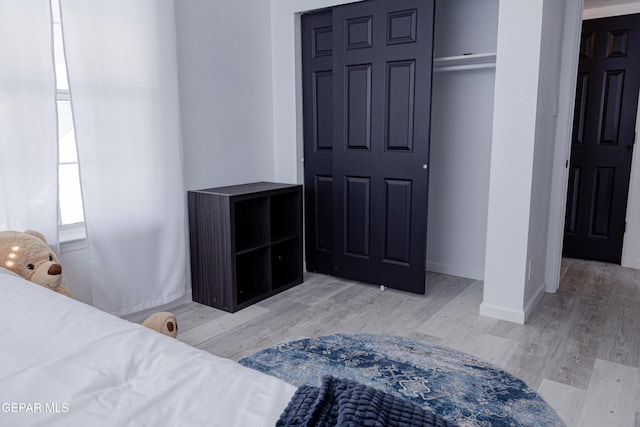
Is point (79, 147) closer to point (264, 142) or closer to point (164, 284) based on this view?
point (164, 284)

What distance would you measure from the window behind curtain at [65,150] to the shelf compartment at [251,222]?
98 cm

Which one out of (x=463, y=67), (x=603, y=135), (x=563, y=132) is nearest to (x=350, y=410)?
(x=463, y=67)

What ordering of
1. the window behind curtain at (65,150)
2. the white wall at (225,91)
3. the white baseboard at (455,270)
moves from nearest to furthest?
the window behind curtain at (65,150) → the white wall at (225,91) → the white baseboard at (455,270)

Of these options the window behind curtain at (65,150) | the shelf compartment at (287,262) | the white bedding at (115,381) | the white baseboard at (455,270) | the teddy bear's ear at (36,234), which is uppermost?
the window behind curtain at (65,150)

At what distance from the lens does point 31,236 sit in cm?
203

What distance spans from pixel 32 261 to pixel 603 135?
422 cm

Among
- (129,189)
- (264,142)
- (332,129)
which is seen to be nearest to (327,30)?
(332,129)

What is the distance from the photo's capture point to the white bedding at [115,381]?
79 cm

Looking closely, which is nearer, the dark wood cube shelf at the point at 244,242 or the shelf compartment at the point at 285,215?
the dark wood cube shelf at the point at 244,242

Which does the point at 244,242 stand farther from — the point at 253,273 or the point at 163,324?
the point at 163,324

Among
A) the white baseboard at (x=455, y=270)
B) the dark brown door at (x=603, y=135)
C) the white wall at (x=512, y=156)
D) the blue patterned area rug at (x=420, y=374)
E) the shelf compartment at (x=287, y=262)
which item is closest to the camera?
the blue patterned area rug at (x=420, y=374)

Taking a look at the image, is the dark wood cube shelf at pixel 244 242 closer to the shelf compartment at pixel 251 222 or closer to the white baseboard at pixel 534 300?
the shelf compartment at pixel 251 222

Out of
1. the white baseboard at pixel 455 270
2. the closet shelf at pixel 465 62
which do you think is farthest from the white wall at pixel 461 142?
the closet shelf at pixel 465 62

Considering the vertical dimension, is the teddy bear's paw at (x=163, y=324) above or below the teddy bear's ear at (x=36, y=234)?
below
